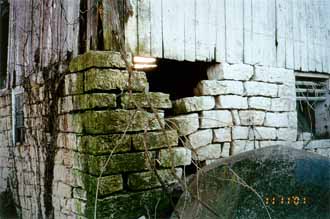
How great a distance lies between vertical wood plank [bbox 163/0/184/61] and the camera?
346cm

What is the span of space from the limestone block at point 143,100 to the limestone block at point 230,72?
876 mm

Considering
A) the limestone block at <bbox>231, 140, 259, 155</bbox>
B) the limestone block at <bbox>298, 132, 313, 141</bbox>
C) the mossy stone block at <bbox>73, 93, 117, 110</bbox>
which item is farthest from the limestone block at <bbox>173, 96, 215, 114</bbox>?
the limestone block at <bbox>298, 132, 313, 141</bbox>

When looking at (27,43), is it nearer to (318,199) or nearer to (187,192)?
(187,192)

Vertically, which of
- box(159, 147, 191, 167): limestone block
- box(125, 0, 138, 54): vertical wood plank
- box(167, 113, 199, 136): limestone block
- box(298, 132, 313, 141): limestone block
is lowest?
box(159, 147, 191, 167): limestone block

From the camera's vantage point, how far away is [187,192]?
111 inches

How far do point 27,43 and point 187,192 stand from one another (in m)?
3.57

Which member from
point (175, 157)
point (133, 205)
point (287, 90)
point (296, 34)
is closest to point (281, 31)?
point (296, 34)

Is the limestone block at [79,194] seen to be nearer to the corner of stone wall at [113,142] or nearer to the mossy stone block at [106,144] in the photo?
the corner of stone wall at [113,142]

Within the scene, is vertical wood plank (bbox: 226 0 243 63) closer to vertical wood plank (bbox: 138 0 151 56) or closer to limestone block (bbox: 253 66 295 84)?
limestone block (bbox: 253 66 295 84)

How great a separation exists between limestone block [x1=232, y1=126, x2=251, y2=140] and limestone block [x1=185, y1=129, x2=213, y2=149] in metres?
0.38

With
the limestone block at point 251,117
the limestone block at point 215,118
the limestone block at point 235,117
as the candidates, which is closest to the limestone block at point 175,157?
the limestone block at point 215,118

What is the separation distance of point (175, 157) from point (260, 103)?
1.49 m

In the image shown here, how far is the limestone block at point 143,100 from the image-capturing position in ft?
9.91
